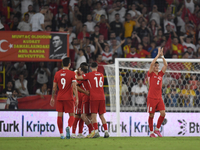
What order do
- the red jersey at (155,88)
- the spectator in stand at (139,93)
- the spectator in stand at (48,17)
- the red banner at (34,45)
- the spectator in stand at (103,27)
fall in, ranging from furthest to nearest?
the spectator in stand at (103,27)
the spectator in stand at (48,17)
the red banner at (34,45)
the spectator in stand at (139,93)
the red jersey at (155,88)

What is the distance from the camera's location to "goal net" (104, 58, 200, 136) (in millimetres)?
10353

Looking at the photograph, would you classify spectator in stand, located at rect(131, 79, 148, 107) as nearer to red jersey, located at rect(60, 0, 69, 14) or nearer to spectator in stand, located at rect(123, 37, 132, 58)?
spectator in stand, located at rect(123, 37, 132, 58)

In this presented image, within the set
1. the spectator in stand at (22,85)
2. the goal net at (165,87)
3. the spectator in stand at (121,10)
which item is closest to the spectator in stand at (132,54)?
the goal net at (165,87)

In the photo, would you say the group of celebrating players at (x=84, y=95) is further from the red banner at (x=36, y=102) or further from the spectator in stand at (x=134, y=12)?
the spectator in stand at (x=134, y=12)

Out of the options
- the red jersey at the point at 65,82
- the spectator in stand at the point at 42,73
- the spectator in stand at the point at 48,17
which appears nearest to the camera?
the red jersey at the point at 65,82

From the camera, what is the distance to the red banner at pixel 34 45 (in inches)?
436

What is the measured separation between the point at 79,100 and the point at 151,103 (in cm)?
169

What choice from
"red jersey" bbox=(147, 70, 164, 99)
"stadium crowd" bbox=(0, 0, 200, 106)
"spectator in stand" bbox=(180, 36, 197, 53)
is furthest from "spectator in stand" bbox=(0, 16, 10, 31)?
"spectator in stand" bbox=(180, 36, 197, 53)

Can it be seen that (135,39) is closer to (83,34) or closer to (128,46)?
(128,46)

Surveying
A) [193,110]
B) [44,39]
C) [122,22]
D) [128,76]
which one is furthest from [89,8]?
[193,110]

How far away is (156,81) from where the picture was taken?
324 inches

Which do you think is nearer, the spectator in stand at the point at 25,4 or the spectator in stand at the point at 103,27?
the spectator in stand at the point at 25,4

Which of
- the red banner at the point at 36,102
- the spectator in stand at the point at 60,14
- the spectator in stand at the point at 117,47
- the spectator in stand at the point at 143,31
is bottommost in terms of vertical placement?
the red banner at the point at 36,102

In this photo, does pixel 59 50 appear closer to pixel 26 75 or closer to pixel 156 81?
pixel 26 75
